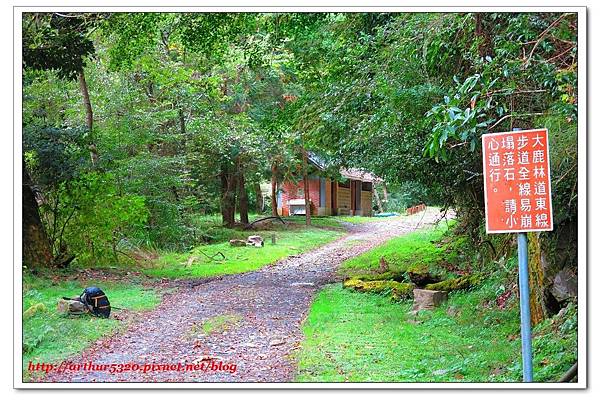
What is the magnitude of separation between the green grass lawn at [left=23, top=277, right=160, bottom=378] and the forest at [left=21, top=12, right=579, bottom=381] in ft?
0.19

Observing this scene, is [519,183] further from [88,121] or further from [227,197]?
[227,197]

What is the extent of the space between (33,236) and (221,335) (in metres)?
2.18

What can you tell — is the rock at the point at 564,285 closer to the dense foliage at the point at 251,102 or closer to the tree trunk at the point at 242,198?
the dense foliage at the point at 251,102

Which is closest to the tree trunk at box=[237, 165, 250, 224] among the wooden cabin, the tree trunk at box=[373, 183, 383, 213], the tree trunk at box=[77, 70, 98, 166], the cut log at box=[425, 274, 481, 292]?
the wooden cabin

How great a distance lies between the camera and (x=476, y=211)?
678 centimetres

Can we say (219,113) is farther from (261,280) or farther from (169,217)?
(261,280)

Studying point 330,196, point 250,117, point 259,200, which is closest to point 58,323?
point 250,117

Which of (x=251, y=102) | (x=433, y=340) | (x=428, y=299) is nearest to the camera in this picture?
(x=433, y=340)

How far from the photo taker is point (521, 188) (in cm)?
293

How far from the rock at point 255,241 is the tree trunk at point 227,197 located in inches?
17.1

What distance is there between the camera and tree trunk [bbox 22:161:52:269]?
515 cm
